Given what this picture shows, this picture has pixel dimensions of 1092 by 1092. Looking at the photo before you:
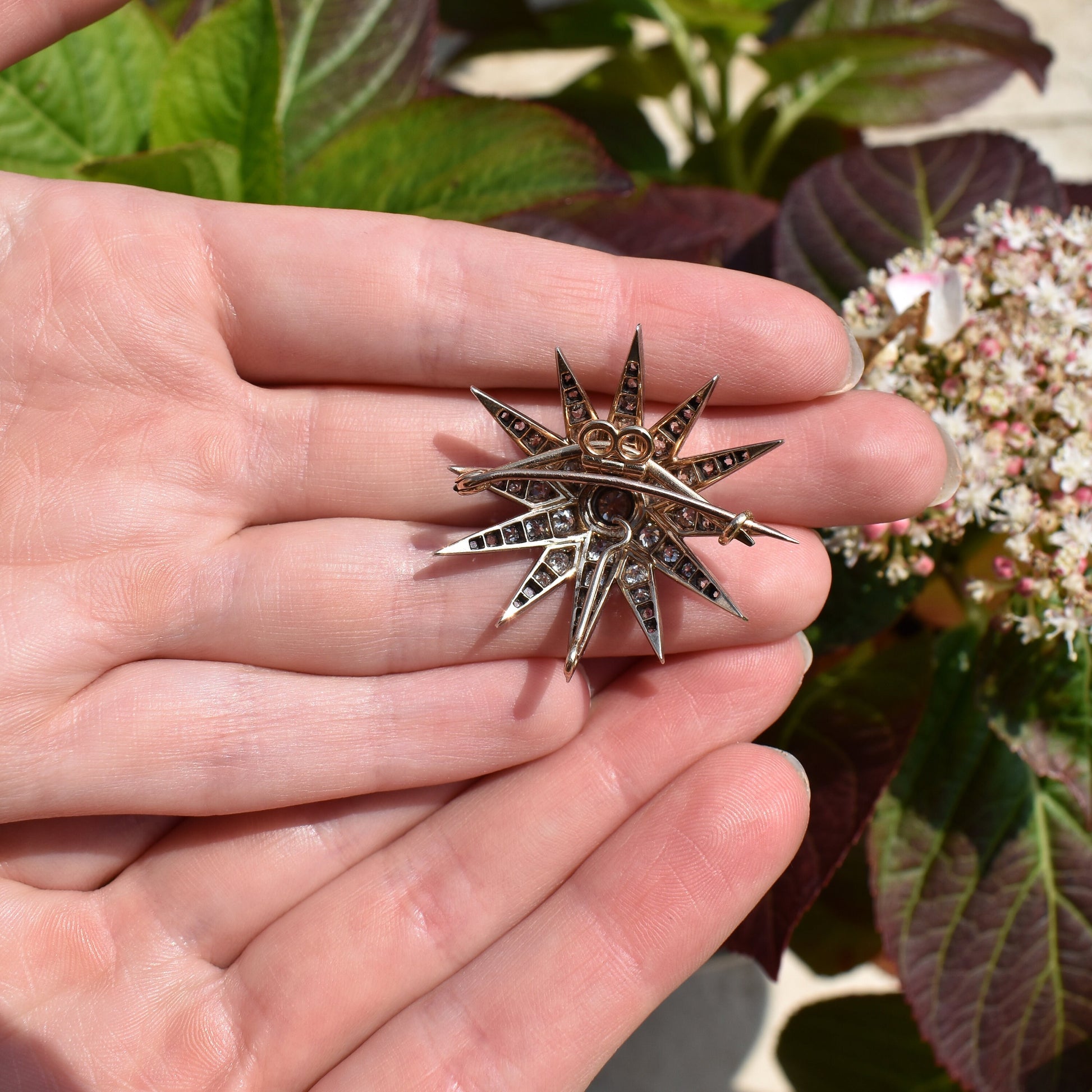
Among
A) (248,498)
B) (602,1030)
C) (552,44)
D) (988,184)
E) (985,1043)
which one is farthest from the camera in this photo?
(552,44)

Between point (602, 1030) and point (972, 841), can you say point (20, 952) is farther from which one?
point (972, 841)

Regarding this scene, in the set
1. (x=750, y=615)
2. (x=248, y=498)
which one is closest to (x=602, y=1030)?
(x=750, y=615)

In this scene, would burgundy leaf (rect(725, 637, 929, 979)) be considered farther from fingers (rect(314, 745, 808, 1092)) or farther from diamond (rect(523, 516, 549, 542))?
diamond (rect(523, 516, 549, 542))

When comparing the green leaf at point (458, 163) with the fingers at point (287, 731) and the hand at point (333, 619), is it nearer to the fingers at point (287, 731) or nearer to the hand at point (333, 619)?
the hand at point (333, 619)

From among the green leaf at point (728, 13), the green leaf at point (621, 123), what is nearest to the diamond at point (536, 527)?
the green leaf at point (728, 13)

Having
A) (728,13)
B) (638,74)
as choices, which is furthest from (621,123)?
(728,13)

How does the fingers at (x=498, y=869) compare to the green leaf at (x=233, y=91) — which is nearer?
the fingers at (x=498, y=869)
